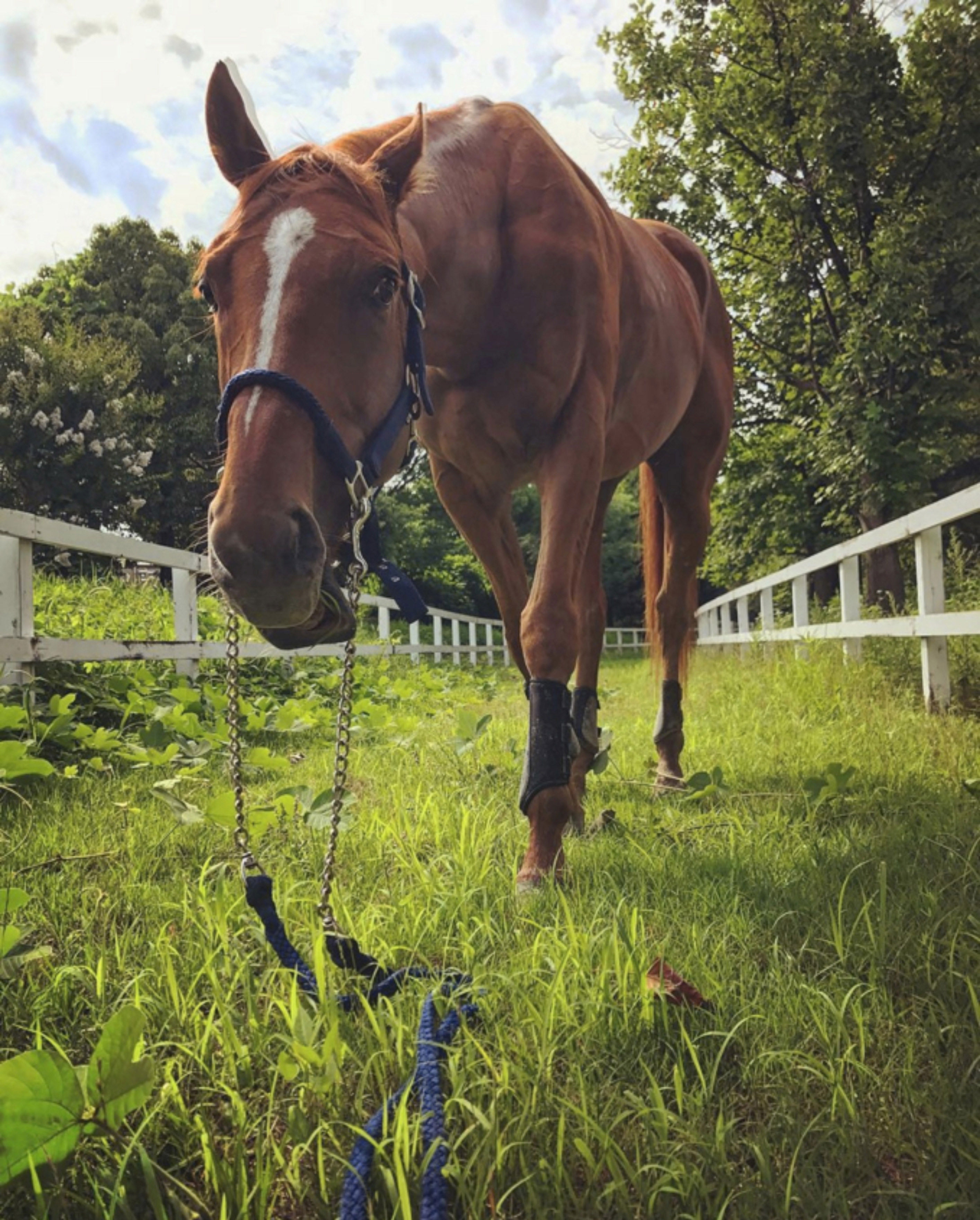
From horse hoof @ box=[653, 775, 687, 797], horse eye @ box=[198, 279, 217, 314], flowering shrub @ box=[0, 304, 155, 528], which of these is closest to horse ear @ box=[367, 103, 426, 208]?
horse eye @ box=[198, 279, 217, 314]

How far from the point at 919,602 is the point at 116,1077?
14.4 ft

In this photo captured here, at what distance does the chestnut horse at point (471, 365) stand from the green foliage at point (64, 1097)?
0.65 metres

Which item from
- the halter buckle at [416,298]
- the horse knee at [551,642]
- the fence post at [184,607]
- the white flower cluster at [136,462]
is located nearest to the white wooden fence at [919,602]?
the horse knee at [551,642]

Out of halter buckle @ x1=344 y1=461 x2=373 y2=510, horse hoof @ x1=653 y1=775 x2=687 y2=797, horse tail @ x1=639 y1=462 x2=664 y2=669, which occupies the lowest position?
horse hoof @ x1=653 y1=775 x2=687 y2=797

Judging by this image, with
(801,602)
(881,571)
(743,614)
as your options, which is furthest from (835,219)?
(801,602)

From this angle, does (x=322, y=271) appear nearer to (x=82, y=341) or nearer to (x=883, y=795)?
(x=883, y=795)

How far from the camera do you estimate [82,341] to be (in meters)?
18.6

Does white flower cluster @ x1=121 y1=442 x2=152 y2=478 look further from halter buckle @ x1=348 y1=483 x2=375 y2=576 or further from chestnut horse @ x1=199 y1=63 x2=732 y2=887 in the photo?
halter buckle @ x1=348 y1=483 x2=375 y2=576

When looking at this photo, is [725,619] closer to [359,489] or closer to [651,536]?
[651,536]

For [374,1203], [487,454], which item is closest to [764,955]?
[374,1203]

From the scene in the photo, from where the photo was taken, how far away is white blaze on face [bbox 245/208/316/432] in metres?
1.37

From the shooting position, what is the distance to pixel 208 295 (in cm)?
160

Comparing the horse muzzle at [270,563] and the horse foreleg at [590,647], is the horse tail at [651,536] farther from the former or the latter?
the horse muzzle at [270,563]

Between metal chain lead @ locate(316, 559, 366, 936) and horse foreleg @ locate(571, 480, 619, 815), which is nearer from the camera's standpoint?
metal chain lead @ locate(316, 559, 366, 936)
